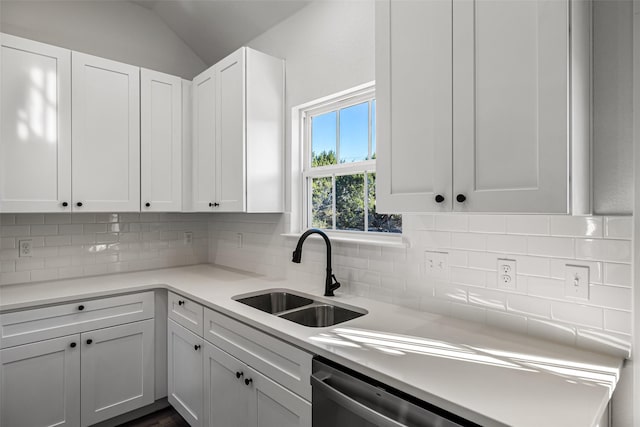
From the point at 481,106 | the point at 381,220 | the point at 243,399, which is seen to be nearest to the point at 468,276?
the point at 381,220

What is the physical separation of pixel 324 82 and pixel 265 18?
79 centimetres

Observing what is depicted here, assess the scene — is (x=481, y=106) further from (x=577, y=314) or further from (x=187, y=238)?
(x=187, y=238)

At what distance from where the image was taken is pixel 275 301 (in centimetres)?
225

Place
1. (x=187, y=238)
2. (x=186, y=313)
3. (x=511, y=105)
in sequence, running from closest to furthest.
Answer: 1. (x=511, y=105)
2. (x=186, y=313)
3. (x=187, y=238)

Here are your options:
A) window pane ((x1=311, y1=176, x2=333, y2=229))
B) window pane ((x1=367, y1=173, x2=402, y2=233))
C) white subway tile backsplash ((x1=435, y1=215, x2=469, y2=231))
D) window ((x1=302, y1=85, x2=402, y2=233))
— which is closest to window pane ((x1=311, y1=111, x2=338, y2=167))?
window ((x1=302, y1=85, x2=402, y2=233))

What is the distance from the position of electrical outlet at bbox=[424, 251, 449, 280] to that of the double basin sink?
373 millimetres

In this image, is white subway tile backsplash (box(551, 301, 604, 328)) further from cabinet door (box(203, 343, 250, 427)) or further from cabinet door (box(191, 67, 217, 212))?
cabinet door (box(191, 67, 217, 212))

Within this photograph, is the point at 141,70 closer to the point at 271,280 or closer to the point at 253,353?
the point at 271,280

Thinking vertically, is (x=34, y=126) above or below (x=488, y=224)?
above

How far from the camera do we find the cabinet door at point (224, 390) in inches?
68.1

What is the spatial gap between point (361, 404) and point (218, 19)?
281 centimetres

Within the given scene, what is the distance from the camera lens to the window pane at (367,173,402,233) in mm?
1999

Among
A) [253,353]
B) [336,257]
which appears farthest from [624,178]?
[253,353]

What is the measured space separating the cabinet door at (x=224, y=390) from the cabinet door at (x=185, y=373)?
0.31 feet
